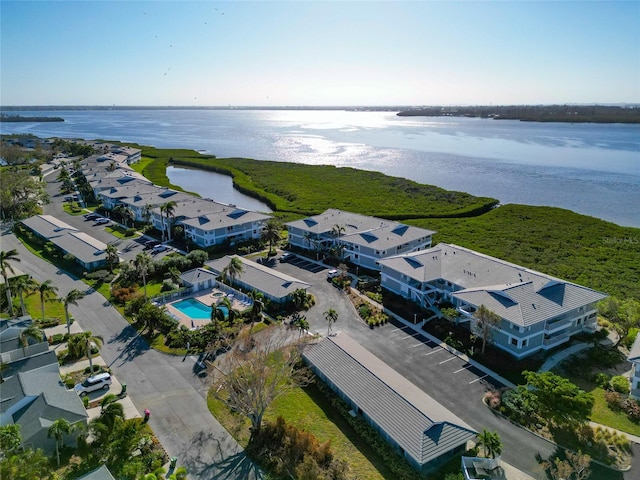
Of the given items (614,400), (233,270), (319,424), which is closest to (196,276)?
(233,270)

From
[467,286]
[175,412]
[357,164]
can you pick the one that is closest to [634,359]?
[467,286]

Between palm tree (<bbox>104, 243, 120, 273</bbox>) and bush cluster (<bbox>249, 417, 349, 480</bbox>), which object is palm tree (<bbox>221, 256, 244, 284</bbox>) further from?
bush cluster (<bbox>249, 417, 349, 480</bbox>)

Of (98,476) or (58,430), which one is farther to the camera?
(58,430)

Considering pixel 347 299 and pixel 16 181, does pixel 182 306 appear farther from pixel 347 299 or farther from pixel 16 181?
pixel 16 181

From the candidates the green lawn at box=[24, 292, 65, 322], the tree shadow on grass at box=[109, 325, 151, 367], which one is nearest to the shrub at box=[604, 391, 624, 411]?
the tree shadow on grass at box=[109, 325, 151, 367]

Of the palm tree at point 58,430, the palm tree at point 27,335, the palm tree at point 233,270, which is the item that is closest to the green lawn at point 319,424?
the palm tree at point 58,430

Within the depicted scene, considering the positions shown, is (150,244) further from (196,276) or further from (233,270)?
(233,270)

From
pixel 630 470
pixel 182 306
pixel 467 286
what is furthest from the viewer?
pixel 182 306
